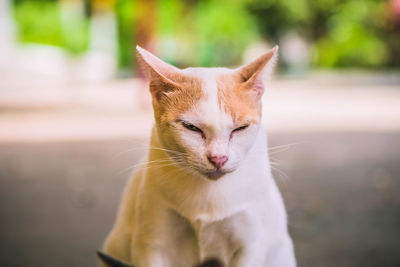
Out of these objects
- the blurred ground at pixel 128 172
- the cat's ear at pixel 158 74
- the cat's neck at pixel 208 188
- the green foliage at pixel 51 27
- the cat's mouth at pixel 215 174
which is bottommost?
the blurred ground at pixel 128 172

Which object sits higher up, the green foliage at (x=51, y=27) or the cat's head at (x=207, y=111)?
the green foliage at (x=51, y=27)

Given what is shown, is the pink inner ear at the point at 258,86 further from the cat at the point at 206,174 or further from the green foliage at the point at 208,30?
the green foliage at the point at 208,30

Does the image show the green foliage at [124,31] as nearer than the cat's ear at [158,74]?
No

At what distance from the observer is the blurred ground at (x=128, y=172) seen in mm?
3482

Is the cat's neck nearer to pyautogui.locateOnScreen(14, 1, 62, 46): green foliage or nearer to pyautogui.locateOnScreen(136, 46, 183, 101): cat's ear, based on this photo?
pyautogui.locateOnScreen(136, 46, 183, 101): cat's ear

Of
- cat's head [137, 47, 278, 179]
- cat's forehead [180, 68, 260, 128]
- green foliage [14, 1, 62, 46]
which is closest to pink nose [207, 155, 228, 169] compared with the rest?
cat's head [137, 47, 278, 179]

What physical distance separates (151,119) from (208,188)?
6850 mm

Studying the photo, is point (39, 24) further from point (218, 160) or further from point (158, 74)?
point (218, 160)

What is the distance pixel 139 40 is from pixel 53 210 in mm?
6996

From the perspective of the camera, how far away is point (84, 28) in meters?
20.0

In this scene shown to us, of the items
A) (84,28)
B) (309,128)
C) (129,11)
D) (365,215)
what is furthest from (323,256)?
(129,11)

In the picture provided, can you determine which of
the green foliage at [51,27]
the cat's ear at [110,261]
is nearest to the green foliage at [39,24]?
the green foliage at [51,27]

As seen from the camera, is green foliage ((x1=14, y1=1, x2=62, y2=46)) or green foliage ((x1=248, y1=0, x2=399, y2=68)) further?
green foliage ((x1=248, y1=0, x2=399, y2=68))

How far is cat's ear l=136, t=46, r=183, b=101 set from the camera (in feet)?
6.15
